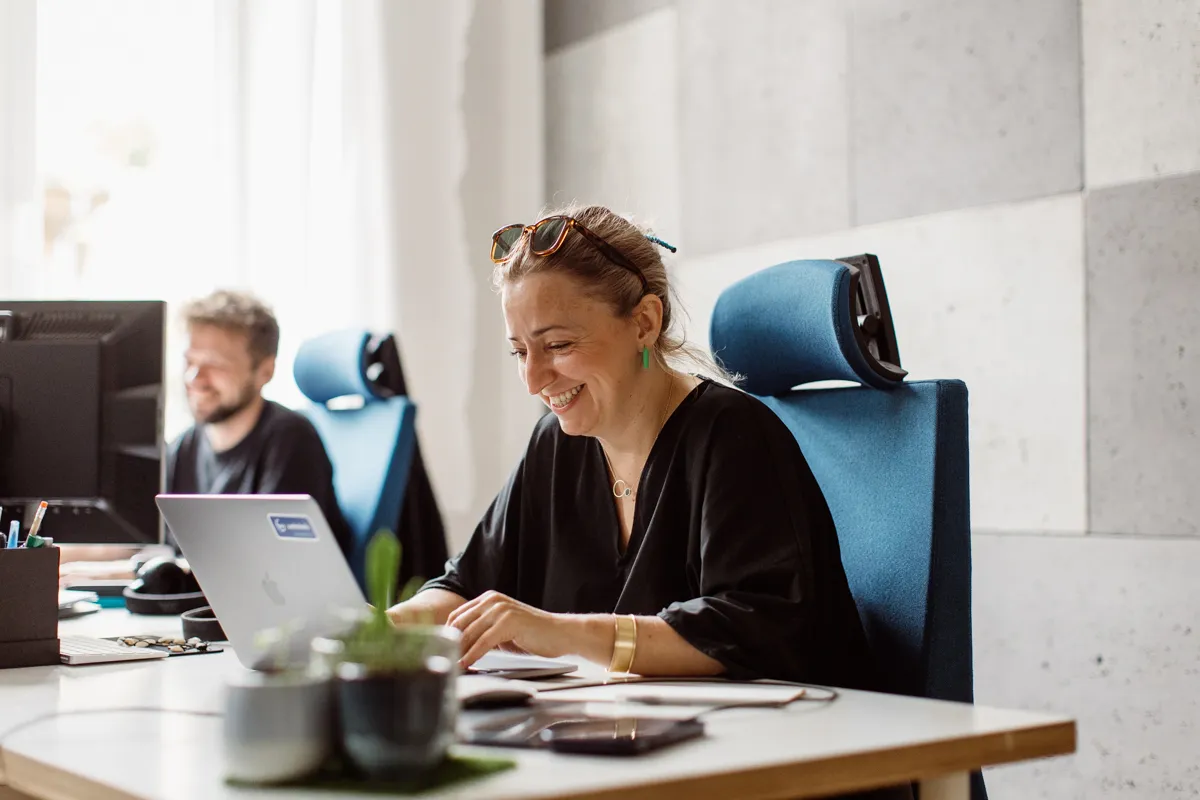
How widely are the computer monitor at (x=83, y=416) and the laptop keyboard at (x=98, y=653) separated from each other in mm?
268

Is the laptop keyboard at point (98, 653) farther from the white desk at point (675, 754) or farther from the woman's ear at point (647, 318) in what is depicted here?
the woman's ear at point (647, 318)

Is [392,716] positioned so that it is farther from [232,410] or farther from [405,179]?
[405,179]

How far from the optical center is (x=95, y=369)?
1727 mm

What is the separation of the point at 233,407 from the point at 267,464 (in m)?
0.22

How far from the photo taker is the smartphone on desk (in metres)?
0.91

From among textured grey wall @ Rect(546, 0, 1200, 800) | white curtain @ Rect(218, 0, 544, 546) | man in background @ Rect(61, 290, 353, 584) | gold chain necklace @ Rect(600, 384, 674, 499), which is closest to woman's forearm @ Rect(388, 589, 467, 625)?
gold chain necklace @ Rect(600, 384, 674, 499)

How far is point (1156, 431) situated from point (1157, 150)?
20.5 inches

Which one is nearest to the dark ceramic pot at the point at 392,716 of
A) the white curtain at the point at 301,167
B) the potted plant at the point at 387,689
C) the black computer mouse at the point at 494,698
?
the potted plant at the point at 387,689

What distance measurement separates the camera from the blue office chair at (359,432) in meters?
2.65

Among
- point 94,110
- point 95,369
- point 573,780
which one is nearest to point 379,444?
point 95,369

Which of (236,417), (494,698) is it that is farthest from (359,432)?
(494,698)

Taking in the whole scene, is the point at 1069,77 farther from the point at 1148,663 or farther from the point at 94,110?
the point at 94,110

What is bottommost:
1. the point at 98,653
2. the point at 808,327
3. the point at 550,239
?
the point at 98,653

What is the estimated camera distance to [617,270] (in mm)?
1729
